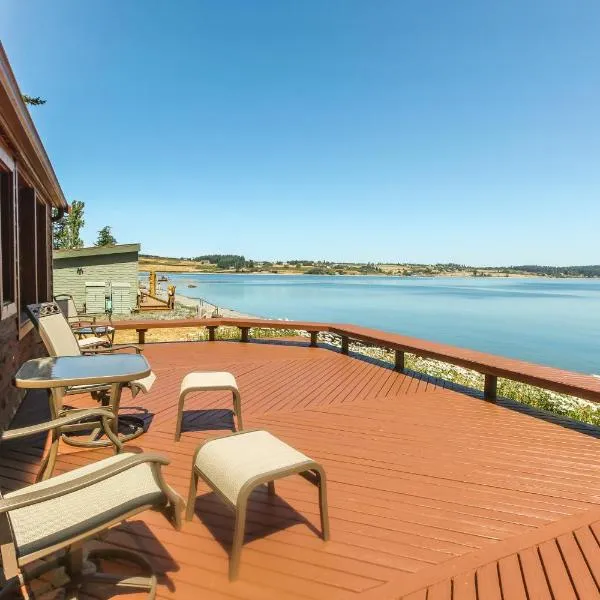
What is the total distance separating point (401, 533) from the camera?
2180 millimetres

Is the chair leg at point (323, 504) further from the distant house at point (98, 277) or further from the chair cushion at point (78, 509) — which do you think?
the distant house at point (98, 277)

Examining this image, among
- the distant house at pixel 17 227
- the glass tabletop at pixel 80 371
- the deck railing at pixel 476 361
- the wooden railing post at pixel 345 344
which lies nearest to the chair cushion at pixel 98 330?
the deck railing at pixel 476 361

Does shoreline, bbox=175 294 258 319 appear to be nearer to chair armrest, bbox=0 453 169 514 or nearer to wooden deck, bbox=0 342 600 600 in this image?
wooden deck, bbox=0 342 600 600

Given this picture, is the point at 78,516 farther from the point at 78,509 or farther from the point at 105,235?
the point at 105,235

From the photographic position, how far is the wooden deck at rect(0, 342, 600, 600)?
1814 mm

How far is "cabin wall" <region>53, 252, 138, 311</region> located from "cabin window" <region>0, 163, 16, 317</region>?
12.7 m

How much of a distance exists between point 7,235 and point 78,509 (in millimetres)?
3961

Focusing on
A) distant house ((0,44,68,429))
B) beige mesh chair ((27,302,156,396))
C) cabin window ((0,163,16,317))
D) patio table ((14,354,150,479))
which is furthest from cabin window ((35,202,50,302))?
patio table ((14,354,150,479))

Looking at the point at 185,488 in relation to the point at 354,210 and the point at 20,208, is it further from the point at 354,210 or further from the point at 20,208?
the point at 354,210

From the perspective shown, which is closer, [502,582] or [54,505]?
[54,505]

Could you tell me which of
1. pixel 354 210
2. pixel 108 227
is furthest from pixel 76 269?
pixel 354 210

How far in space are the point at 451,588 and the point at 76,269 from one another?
17.3 meters

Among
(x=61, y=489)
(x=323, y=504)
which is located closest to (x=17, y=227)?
(x=61, y=489)

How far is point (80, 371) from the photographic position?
2.59m
